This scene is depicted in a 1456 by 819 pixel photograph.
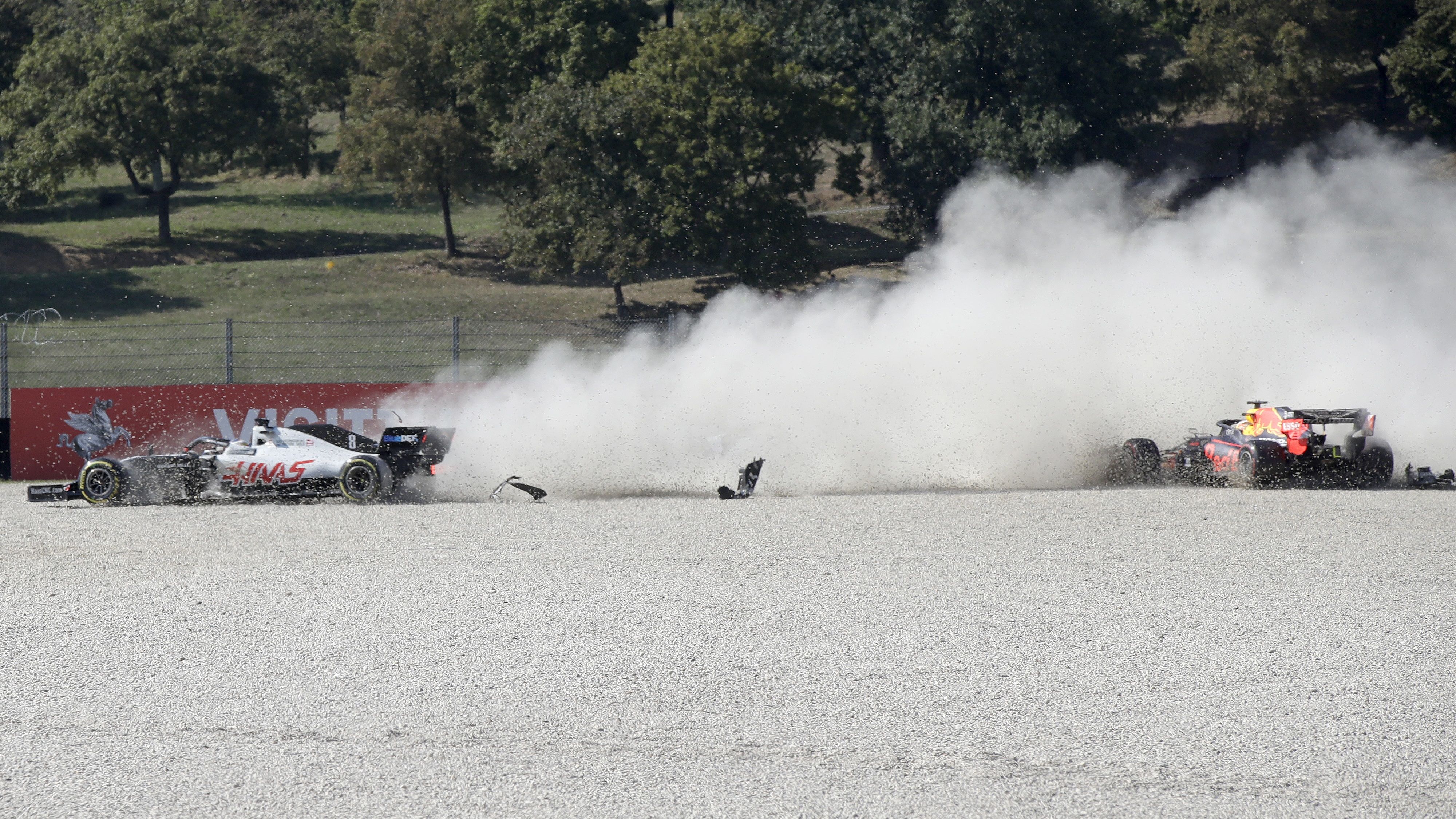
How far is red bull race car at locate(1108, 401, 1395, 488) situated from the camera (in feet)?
55.8

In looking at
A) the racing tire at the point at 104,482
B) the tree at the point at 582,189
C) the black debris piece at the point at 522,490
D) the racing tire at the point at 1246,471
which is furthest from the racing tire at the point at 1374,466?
the tree at the point at 582,189

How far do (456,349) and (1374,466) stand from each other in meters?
14.9

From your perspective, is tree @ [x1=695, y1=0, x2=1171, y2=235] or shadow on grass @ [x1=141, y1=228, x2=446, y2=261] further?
shadow on grass @ [x1=141, y1=228, x2=446, y2=261]

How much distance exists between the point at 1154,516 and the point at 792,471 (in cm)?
562

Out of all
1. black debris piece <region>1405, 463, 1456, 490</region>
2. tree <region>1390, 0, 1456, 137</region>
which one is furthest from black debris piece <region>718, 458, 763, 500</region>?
tree <region>1390, 0, 1456, 137</region>

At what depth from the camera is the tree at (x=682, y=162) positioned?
3997cm

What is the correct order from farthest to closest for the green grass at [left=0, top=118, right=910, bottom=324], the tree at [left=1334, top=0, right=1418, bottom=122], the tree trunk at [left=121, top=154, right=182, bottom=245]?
the tree at [left=1334, top=0, right=1418, bottom=122], the tree trunk at [left=121, top=154, right=182, bottom=245], the green grass at [left=0, top=118, right=910, bottom=324]

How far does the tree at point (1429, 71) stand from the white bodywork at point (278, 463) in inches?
1682

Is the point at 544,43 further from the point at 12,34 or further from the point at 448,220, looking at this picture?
the point at 12,34

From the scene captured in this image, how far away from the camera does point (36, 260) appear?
5100 centimetres

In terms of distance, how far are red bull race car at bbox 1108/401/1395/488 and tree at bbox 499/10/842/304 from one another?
74.8ft

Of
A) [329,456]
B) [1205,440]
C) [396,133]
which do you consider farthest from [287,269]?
[1205,440]

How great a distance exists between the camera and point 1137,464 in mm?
18047

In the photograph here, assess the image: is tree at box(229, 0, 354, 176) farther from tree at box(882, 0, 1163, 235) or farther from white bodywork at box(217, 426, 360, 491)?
white bodywork at box(217, 426, 360, 491)
